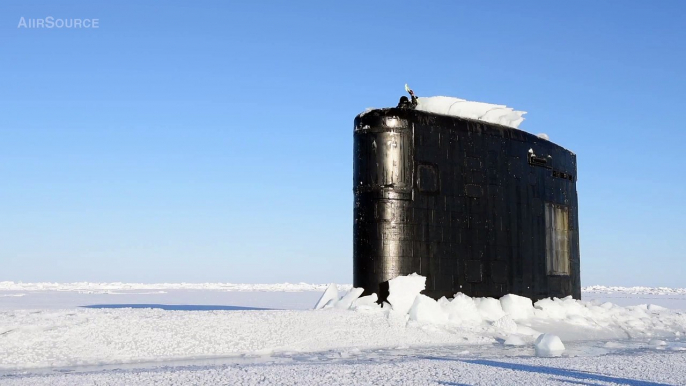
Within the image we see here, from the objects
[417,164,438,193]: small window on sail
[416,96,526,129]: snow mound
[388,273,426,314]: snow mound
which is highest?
[416,96,526,129]: snow mound

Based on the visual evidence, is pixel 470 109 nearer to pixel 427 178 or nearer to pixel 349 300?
pixel 427 178

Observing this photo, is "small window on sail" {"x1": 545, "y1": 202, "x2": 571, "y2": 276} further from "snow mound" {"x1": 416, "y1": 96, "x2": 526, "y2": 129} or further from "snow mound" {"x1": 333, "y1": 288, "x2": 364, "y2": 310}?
"snow mound" {"x1": 333, "y1": 288, "x2": 364, "y2": 310}

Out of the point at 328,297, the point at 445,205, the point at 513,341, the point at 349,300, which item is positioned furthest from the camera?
the point at 328,297

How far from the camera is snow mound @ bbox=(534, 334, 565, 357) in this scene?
8984 mm

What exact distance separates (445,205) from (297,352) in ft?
12.4

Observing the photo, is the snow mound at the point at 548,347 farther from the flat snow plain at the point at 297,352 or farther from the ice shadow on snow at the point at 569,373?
the ice shadow on snow at the point at 569,373

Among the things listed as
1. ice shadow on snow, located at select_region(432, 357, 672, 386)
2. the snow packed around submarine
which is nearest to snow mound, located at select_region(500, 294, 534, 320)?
the snow packed around submarine

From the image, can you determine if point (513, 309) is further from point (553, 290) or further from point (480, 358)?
point (480, 358)

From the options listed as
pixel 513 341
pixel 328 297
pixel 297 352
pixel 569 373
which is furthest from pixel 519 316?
pixel 569 373

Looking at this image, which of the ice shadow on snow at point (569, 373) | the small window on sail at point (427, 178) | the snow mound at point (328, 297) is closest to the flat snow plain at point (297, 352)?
the ice shadow on snow at point (569, 373)

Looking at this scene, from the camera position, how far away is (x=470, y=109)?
1221 cm

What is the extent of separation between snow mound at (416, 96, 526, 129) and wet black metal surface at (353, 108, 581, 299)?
0.32m

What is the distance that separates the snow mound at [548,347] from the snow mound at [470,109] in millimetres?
4298

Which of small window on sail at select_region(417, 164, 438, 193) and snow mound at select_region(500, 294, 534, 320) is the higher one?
→ small window on sail at select_region(417, 164, 438, 193)
